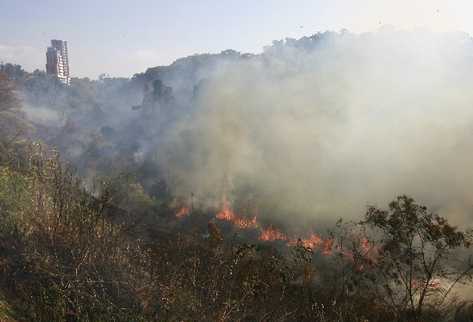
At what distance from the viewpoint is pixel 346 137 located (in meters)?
36.6

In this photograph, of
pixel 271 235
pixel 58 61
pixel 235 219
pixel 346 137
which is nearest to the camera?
pixel 271 235

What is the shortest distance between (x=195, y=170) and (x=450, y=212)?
2101cm

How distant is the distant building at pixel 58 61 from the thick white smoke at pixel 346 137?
8653 cm

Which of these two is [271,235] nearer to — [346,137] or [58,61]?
[346,137]

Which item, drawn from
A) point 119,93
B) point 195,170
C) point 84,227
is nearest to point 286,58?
point 195,170

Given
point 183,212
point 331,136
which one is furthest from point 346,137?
point 183,212

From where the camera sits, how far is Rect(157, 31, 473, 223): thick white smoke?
1153 inches

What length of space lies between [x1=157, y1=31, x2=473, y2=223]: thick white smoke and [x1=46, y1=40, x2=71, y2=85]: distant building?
8653 centimetres

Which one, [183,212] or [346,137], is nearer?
[183,212]

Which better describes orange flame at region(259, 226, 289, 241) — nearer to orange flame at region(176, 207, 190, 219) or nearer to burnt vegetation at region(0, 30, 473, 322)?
burnt vegetation at region(0, 30, 473, 322)

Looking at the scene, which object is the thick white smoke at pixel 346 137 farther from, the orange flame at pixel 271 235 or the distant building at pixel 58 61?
the distant building at pixel 58 61

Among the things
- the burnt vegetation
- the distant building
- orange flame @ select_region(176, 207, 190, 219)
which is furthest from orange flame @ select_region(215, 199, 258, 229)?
the distant building

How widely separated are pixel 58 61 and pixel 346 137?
113 m

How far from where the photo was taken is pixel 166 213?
30.7m
